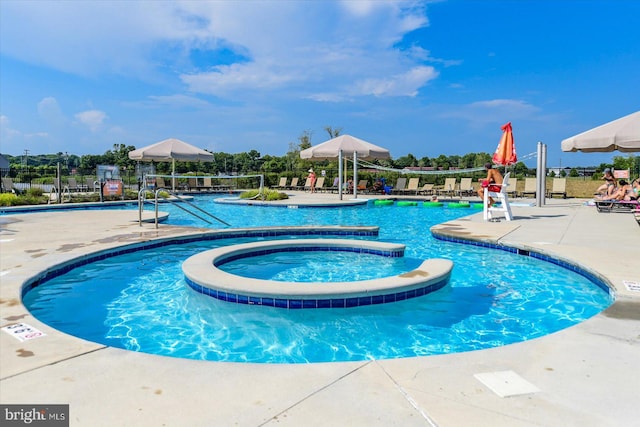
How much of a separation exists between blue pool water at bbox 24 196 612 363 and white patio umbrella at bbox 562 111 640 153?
5.73m

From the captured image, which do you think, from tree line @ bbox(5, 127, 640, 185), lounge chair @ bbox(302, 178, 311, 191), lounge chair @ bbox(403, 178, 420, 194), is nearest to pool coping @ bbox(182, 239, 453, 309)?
lounge chair @ bbox(403, 178, 420, 194)

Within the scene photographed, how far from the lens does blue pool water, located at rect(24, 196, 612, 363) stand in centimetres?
384

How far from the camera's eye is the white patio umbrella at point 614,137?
10.2 metres

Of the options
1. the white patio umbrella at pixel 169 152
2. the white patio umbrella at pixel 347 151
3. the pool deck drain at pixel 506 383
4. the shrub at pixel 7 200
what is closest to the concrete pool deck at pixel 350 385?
the pool deck drain at pixel 506 383

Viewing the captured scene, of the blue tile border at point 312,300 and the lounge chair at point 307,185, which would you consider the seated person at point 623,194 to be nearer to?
the blue tile border at point 312,300

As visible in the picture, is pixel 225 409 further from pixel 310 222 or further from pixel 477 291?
pixel 310 222

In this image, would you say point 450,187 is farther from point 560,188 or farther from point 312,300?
point 312,300

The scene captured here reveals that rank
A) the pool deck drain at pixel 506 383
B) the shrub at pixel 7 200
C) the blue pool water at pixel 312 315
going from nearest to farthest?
the pool deck drain at pixel 506 383 → the blue pool water at pixel 312 315 → the shrub at pixel 7 200

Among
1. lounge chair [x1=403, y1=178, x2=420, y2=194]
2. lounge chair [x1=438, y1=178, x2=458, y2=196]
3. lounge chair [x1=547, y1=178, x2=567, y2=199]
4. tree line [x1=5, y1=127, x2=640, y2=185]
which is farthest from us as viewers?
tree line [x1=5, y1=127, x2=640, y2=185]

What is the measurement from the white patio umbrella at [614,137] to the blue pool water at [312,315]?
573 centimetres

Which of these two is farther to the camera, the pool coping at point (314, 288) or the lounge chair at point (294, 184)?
the lounge chair at point (294, 184)

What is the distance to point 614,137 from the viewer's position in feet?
33.9

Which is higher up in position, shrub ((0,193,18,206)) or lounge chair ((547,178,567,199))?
lounge chair ((547,178,567,199))

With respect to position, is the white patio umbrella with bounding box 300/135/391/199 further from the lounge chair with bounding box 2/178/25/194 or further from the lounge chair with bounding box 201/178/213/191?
the lounge chair with bounding box 2/178/25/194
